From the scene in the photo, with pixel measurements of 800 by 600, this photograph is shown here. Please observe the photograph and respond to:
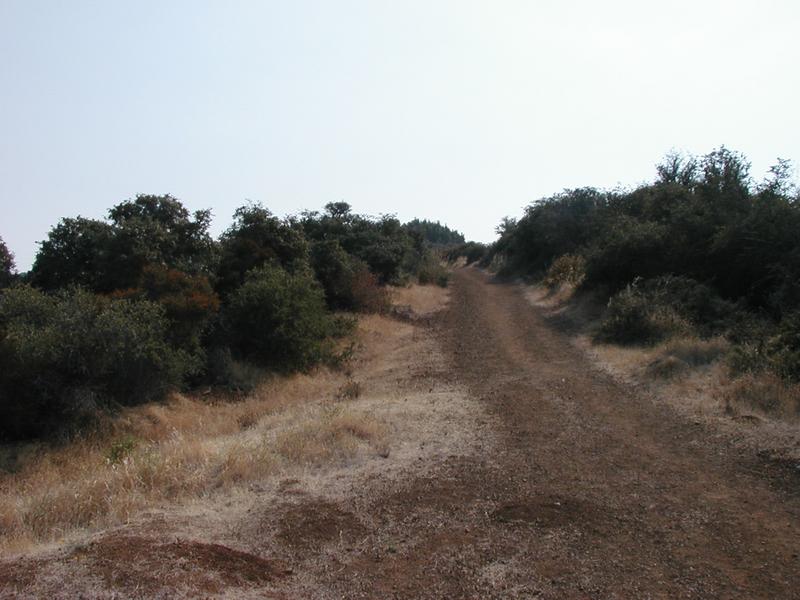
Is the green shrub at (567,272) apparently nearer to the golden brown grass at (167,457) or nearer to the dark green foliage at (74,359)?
the golden brown grass at (167,457)

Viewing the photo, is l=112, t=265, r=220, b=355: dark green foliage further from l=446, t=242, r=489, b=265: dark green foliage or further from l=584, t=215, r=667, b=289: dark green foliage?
l=446, t=242, r=489, b=265: dark green foliage

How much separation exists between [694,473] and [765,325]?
672 cm

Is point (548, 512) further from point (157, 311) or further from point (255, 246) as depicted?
point (255, 246)

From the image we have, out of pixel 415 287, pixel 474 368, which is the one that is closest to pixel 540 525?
pixel 474 368

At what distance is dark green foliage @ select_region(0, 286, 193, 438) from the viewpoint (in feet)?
33.7

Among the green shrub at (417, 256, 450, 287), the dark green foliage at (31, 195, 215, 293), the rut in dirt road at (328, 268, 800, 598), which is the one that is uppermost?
the dark green foliage at (31, 195, 215, 293)

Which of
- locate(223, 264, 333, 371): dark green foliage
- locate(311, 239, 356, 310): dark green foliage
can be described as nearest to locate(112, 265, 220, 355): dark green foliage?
locate(223, 264, 333, 371): dark green foliage

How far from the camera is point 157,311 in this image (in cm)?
1238

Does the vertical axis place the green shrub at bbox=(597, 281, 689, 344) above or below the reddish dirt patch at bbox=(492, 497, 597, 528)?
above

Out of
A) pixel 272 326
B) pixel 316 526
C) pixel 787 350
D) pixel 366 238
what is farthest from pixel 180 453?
pixel 366 238

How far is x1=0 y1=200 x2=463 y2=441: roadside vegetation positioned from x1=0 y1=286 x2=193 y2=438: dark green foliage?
0.02m

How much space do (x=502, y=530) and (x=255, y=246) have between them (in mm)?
14093

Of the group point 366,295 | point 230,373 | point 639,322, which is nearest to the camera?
point 230,373

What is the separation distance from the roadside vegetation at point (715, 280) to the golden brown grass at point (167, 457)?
6.33 m
